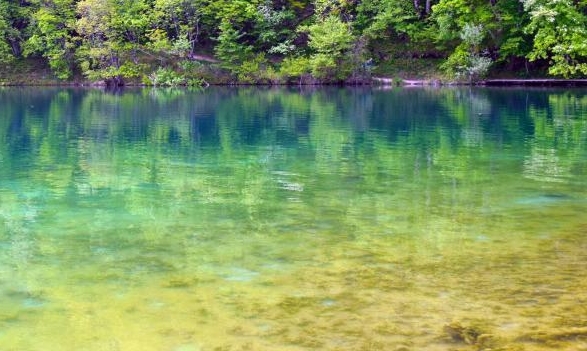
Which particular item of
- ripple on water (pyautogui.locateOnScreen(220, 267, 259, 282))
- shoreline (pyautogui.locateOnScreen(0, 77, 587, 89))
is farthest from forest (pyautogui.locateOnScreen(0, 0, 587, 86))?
ripple on water (pyautogui.locateOnScreen(220, 267, 259, 282))

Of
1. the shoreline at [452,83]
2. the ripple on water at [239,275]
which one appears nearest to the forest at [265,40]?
the shoreline at [452,83]

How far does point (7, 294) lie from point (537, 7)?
1705 inches

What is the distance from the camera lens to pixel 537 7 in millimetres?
43656

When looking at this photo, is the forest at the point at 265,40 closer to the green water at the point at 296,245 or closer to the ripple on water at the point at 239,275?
the green water at the point at 296,245

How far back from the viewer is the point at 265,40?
5459 centimetres

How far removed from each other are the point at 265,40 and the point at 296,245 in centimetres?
4820

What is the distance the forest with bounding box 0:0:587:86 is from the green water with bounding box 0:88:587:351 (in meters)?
32.6

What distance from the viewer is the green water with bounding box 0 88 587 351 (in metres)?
5.39

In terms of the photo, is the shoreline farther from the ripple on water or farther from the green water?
the ripple on water

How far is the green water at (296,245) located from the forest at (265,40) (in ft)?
107

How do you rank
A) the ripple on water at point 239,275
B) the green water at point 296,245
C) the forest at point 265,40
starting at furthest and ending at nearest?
the forest at point 265,40
the ripple on water at point 239,275
the green water at point 296,245

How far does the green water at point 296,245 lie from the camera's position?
212 inches

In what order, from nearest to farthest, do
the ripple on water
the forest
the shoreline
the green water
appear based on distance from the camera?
1. the green water
2. the ripple on water
3. the shoreline
4. the forest

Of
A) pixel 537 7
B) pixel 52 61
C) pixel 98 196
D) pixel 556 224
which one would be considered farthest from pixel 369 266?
pixel 52 61
